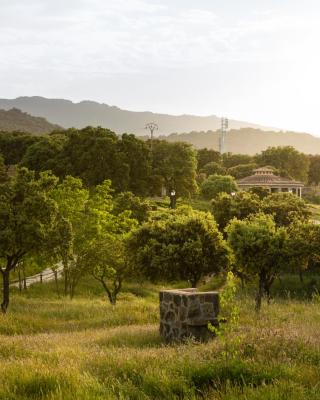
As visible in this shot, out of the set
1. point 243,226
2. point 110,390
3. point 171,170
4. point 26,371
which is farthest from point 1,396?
point 171,170

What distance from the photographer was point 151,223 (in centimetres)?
3738

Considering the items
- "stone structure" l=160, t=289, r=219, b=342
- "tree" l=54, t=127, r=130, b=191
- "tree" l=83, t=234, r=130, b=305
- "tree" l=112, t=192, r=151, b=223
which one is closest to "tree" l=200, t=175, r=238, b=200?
"tree" l=54, t=127, r=130, b=191

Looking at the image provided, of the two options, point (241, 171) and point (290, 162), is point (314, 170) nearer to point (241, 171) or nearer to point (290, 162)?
point (290, 162)

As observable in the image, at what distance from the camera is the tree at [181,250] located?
112ft

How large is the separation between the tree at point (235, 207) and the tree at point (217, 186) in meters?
33.6

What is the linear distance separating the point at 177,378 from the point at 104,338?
6729 millimetres

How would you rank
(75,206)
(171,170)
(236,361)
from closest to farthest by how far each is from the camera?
(236,361) < (75,206) < (171,170)

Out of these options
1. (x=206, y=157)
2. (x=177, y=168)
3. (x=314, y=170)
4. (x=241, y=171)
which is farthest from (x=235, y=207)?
(x=314, y=170)

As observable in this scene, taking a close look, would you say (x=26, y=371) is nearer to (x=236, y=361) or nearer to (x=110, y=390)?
(x=110, y=390)

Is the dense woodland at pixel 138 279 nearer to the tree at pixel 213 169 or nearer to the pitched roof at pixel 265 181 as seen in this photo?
the pitched roof at pixel 265 181

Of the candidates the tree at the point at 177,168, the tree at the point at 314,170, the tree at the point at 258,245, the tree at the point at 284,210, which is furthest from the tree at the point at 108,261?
the tree at the point at 314,170

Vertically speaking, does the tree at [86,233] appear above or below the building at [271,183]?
below

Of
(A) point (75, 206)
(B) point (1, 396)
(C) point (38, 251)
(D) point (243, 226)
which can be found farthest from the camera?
(A) point (75, 206)

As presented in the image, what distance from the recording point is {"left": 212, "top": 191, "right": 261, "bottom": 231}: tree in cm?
5138
